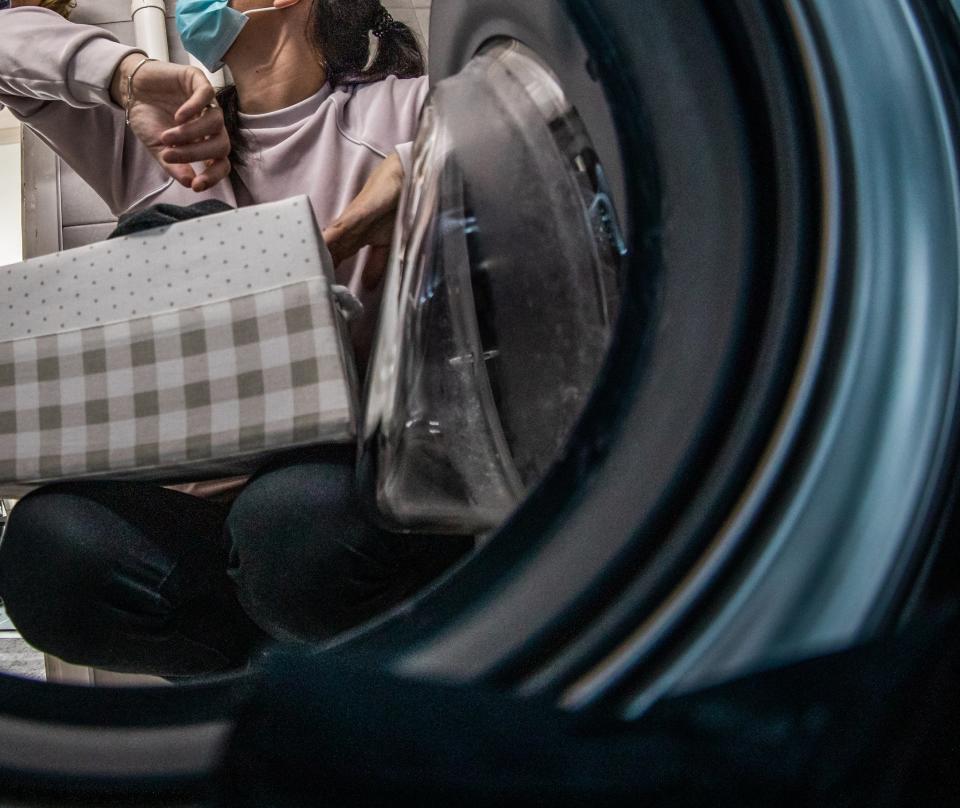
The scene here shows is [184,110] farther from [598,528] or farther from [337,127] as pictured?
[598,528]

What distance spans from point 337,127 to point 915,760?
18.9 inches

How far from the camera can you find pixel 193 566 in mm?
387

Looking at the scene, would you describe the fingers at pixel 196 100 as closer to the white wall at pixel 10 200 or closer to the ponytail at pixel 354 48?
the ponytail at pixel 354 48

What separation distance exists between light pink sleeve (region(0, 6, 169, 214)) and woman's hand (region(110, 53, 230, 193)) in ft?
0.07

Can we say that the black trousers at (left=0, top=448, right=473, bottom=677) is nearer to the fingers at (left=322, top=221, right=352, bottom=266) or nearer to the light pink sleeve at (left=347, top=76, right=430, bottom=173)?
the fingers at (left=322, top=221, right=352, bottom=266)

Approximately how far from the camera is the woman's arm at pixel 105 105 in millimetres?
472

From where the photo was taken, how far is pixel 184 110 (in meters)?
0.45

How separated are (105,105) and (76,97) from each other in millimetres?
35

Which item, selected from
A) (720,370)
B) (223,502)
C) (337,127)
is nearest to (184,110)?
(337,127)

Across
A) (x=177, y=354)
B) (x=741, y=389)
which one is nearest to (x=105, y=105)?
(x=177, y=354)

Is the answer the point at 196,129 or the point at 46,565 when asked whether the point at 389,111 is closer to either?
the point at 196,129

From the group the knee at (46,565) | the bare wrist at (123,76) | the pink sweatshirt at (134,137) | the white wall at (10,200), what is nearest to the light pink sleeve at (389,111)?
the pink sweatshirt at (134,137)

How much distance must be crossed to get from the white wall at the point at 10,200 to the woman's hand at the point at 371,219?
527 mm

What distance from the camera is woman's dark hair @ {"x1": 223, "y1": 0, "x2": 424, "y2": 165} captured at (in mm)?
540
